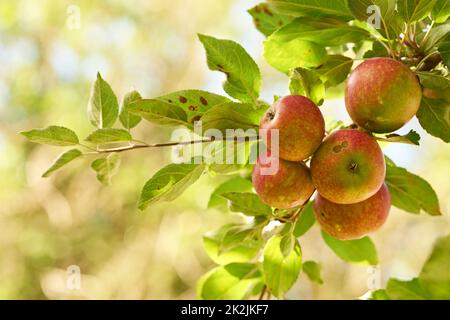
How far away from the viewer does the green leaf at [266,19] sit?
70cm

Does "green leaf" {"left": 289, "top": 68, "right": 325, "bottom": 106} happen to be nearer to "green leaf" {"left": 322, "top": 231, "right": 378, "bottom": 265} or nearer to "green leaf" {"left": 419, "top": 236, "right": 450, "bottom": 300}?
"green leaf" {"left": 419, "top": 236, "right": 450, "bottom": 300}

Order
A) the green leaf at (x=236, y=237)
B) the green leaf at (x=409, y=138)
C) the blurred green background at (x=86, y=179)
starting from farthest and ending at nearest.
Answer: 1. the blurred green background at (x=86, y=179)
2. the green leaf at (x=236, y=237)
3. the green leaf at (x=409, y=138)

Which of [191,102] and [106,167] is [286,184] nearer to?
→ [191,102]

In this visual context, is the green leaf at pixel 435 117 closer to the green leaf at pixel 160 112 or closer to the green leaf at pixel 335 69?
the green leaf at pixel 335 69

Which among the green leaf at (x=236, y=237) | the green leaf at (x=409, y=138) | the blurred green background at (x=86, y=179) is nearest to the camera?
the green leaf at (x=409, y=138)

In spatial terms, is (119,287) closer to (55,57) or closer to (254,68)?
(55,57)

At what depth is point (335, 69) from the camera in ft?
2.10

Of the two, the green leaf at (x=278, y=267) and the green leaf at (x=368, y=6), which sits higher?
the green leaf at (x=368, y=6)

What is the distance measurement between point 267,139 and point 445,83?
0.17 m

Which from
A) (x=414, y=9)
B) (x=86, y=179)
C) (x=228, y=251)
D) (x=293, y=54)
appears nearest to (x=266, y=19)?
(x=293, y=54)

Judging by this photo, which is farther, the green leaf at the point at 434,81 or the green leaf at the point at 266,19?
the green leaf at the point at 266,19

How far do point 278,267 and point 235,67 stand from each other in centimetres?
24

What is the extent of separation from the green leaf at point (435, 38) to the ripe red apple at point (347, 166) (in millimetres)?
108

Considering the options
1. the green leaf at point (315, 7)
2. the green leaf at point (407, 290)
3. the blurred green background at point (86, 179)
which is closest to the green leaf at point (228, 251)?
the green leaf at point (407, 290)
